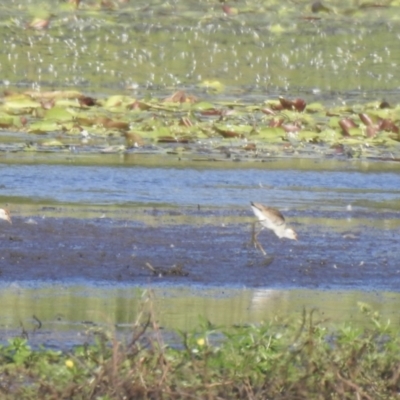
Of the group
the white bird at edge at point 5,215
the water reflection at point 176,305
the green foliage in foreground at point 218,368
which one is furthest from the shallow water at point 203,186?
the green foliage in foreground at point 218,368

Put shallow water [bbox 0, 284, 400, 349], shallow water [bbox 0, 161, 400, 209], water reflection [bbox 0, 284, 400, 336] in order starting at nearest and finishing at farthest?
shallow water [bbox 0, 284, 400, 349]
water reflection [bbox 0, 284, 400, 336]
shallow water [bbox 0, 161, 400, 209]

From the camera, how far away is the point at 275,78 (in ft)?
71.5

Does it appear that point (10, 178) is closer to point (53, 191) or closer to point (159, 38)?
point (53, 191)

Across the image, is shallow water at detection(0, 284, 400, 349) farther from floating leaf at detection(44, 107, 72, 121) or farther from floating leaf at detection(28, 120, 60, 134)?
floating leaf at detection(44, 107, 72, 121)

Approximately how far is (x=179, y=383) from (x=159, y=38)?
18196mm

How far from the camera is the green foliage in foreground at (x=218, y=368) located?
4.91 meters

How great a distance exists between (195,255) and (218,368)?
2769 millimetres

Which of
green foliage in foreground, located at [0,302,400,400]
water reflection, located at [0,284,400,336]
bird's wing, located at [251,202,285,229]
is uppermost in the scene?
green foliage in foreground, located at [0,302,400,400]

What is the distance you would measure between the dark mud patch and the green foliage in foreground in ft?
5.69

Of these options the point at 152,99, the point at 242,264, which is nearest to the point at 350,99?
the point at 152,99

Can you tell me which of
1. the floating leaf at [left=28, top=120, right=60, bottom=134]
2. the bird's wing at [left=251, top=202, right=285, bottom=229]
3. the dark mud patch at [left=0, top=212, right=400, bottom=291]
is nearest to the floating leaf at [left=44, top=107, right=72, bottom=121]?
→ the floating leaf at [left=28, top=120, right=60, bottom=134]

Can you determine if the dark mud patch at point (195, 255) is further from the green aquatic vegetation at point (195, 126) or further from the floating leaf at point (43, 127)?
the floating leaf at point (43, 127)

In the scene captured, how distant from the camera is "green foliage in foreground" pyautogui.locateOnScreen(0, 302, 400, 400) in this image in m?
4.91

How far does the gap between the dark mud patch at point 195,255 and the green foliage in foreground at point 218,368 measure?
1733 mm
